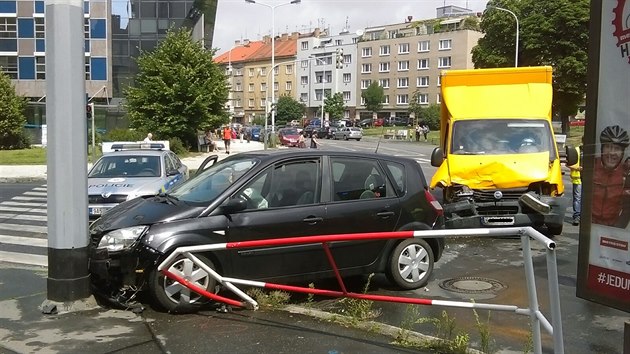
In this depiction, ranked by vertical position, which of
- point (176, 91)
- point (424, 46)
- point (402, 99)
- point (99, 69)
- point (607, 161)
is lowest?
point (607, 161)

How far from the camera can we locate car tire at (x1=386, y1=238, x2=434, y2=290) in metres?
7.22

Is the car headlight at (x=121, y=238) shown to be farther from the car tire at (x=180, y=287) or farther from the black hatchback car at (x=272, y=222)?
the car tire at (x=180, y=287)

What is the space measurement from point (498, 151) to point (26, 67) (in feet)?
180

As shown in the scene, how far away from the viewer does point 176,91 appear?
33250mm

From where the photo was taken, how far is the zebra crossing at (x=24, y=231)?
926 centimetres

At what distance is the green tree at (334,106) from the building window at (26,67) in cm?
4590

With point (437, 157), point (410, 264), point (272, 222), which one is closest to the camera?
point (272, 222)

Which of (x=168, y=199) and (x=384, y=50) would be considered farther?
(x=384, y=50)

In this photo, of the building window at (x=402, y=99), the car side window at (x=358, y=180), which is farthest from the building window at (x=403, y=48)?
the car side window at (x=358, y=180)

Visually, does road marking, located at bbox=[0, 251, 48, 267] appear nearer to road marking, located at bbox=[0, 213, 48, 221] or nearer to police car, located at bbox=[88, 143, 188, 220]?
police car, located at bbox=[88, 143, 188, 220]

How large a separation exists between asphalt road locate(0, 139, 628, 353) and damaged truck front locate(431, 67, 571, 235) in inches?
23.8

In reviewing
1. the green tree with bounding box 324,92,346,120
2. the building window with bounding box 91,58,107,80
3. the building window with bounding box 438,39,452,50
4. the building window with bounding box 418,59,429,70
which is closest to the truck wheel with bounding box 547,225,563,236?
the building window with bounding box 91,58,107,80

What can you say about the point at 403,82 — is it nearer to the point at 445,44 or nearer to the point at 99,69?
the point at 445,44

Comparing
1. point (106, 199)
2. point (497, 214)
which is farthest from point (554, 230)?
point (106, 199)
